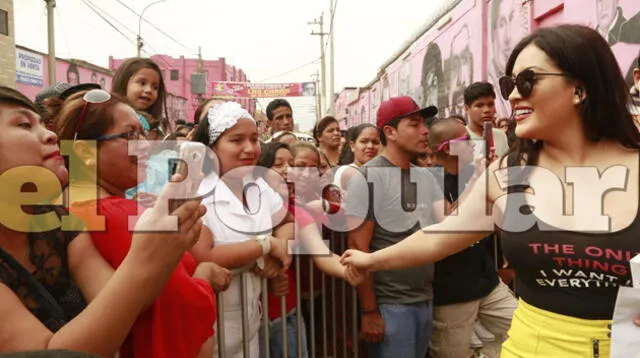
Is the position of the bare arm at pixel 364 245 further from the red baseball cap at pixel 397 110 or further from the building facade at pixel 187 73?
the building facade at pixel 187 73

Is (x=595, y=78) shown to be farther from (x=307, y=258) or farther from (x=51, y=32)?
(x=51, y=32)

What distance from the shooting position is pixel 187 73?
46.9 metres

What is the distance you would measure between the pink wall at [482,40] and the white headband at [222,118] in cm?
454

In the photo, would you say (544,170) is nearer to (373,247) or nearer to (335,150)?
(373,247)

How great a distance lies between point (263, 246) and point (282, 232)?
0.33 m

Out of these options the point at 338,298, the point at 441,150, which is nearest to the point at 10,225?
the point at 338,298

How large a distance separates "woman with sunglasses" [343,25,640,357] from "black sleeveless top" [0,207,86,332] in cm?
150

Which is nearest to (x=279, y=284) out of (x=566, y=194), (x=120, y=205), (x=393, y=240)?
(x=393, y=240)

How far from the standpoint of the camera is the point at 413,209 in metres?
3.02

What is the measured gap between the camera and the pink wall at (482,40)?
5.45 metres

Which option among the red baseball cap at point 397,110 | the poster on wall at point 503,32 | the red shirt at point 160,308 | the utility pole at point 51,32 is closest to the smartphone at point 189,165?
the red shirt at point 160,308

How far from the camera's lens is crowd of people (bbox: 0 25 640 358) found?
4.26ft

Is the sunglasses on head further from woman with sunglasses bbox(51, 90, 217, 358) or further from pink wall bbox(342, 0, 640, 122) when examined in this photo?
pink wall bbox(342, 0, 640, 122)

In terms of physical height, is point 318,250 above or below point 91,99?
below
